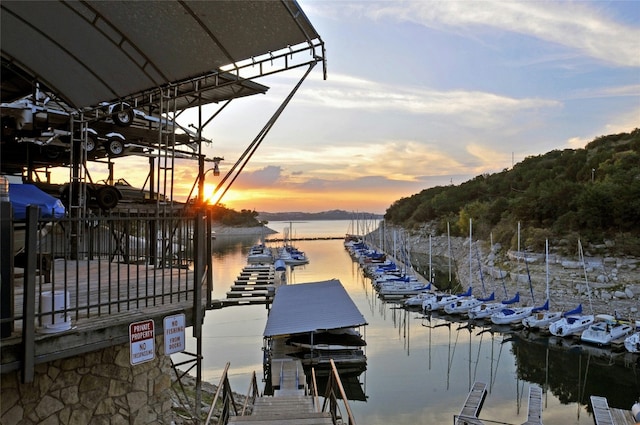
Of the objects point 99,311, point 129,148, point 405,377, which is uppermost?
point 129,148

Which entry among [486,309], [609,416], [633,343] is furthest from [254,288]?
[609,416]

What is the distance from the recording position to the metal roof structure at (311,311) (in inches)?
832

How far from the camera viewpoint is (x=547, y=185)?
4962 centimetres

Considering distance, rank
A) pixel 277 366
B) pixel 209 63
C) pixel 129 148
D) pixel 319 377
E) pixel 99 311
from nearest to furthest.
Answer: pixel 99 311 → pixel 209 63 → pixel 129 148 → pixel 277 366 → pixel 319 377

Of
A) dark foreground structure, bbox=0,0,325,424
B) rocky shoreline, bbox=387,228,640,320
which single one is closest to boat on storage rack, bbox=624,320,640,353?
rocky shoreline, bbox=387,228,640,320

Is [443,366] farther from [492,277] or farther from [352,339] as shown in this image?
[492,277]

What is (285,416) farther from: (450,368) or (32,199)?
(450,368)

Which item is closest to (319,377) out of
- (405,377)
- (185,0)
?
(405,377)

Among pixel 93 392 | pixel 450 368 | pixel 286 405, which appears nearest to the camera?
pixel 93 392

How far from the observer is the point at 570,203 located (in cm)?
4066

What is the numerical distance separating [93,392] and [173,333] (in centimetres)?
95

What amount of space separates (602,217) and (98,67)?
127 feet

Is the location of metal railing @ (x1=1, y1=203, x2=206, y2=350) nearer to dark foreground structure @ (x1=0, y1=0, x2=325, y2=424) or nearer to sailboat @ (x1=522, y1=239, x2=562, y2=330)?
dark foreground structure @ (x1=0, y1=0, x2=325, y2=424)

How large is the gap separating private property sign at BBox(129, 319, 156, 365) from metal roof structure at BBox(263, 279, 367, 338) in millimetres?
15802
